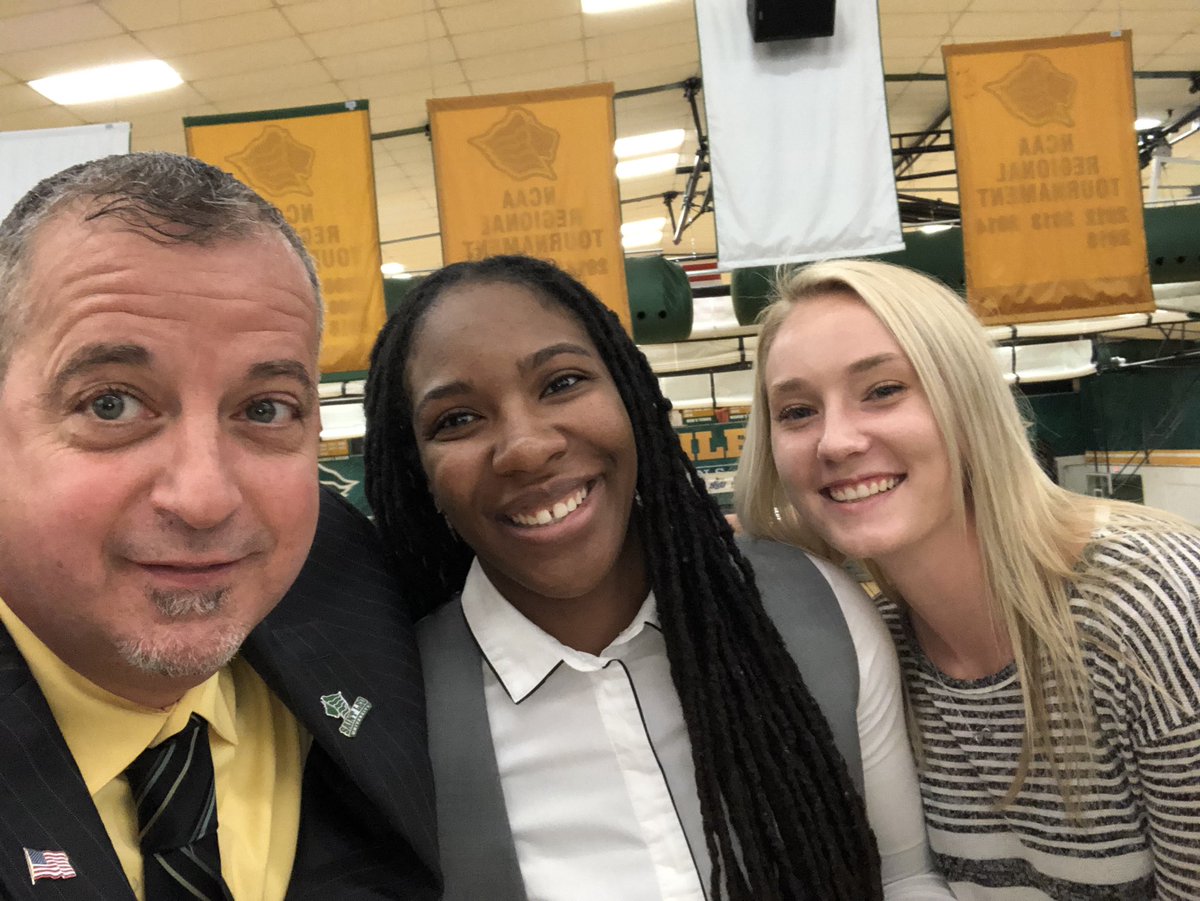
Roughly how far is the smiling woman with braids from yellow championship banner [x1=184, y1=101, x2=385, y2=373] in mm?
2536

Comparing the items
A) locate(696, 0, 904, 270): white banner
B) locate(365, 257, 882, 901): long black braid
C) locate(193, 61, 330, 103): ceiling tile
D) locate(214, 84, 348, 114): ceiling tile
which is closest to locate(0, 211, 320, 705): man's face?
locate(365, 257, 882, 901): long black braid

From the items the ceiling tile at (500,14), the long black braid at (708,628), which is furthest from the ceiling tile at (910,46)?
the long black braid at (708,628)

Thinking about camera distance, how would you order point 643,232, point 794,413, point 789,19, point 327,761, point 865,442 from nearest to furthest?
point 327,761 → point 865,442 → point 794,413 → point 789,19 → point 643,232

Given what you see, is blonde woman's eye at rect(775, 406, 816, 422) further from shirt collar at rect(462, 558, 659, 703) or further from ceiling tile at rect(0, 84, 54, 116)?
ceiling tile at rect(0, 84, 54, 116)

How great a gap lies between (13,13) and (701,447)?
4.70 metres

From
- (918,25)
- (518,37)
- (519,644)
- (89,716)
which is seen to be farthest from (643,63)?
(89,716)

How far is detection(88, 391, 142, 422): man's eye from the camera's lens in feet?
2.61

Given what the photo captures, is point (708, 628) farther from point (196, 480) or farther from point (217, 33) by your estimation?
point (217, 33)

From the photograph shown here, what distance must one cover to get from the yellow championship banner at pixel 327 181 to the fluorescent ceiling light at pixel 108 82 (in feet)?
5.40

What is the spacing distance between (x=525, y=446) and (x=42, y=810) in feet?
2.23

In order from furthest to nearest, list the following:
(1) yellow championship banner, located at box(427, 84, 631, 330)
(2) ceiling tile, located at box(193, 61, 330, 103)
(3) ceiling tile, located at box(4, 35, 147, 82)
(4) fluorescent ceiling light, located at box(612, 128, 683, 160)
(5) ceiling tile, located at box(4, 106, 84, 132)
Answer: (4) fluorescent ceiling light, located at box(612, 128, 683, 160) → (5) ceiling tile, located at box(4, 106, 84, 132) → (2) ceiling tile, located at box(193, 61, 330, 103) → (3) ceiling tile, located at box(4, 35, 147, 82) → (1) yellow championship banner, located at box(427, 84, 631, 330)

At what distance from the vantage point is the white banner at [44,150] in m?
3.54

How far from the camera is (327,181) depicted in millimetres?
3842

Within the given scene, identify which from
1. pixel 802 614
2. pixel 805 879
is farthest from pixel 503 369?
pixel 805 879
